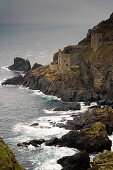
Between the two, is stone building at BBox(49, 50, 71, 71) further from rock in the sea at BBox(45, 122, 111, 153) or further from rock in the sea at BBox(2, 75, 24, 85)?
rock in the sea at BBox(45, 122, 111, 153)

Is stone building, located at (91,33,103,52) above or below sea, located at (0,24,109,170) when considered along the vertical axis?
above

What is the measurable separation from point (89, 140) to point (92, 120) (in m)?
13.4

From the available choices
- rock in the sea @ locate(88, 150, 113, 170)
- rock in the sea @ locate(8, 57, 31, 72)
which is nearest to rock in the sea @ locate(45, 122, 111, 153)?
rock in the sea @ locate(88, 150, 113, 170)

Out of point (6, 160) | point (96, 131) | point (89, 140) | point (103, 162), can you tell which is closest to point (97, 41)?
point (96, 131)

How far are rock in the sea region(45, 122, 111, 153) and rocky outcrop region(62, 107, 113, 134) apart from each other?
586 cm

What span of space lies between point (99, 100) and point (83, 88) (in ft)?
51.0

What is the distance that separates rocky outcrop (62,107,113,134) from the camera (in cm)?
7357

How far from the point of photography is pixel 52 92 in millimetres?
123625

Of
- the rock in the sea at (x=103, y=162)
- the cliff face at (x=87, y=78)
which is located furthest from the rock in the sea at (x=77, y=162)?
the cliff face at (x=87, y=78)

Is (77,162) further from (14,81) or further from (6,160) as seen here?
(14,81)

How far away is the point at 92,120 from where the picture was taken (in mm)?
76000

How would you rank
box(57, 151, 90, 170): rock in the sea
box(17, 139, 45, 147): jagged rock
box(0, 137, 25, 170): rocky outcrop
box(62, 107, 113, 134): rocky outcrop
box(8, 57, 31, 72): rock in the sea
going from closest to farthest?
box(0, 137, 25, 170): rocky outcrop < box(57, 151, 90, 170): rock in the sea < box(17, 139, 45, 147): jagged rock < box(62, 107, 113, 134): rocky outcrop < box(8, 57, 31, 72): rock in the sea

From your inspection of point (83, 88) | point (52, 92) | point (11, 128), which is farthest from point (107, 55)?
point (11, 128)

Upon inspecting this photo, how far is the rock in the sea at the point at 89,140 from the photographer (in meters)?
62.4
